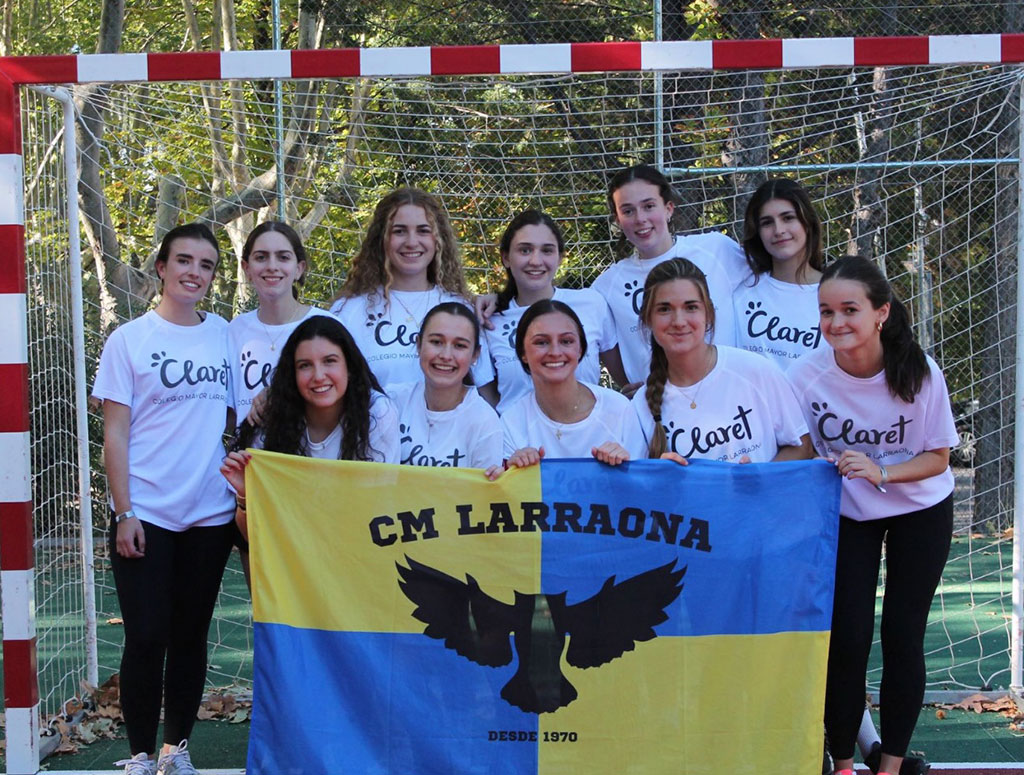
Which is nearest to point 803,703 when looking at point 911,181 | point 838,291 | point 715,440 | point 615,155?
point 715,440

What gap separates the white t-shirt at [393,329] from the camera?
420 cm

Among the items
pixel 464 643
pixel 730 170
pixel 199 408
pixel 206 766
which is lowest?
pixel 206 766

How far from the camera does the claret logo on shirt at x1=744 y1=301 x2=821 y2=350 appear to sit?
4223 millimetres

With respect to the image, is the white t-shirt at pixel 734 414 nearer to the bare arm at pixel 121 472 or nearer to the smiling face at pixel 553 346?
the smiling face at pixel 553 346

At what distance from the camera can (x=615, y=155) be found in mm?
8133

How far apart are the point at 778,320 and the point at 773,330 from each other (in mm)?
41

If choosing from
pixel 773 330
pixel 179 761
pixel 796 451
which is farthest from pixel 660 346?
pixel 179 761

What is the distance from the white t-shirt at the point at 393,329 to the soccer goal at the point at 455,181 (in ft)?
2.90

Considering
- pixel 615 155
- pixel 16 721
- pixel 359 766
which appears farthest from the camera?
pixel 615 155

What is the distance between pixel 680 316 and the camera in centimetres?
367

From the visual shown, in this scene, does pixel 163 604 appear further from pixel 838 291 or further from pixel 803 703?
pixel 838 291

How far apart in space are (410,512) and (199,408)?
2.91 feet

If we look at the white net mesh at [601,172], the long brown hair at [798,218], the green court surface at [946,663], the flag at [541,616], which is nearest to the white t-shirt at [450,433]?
the flag at [541,616]

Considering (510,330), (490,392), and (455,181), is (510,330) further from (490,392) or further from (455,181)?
(455,181)
